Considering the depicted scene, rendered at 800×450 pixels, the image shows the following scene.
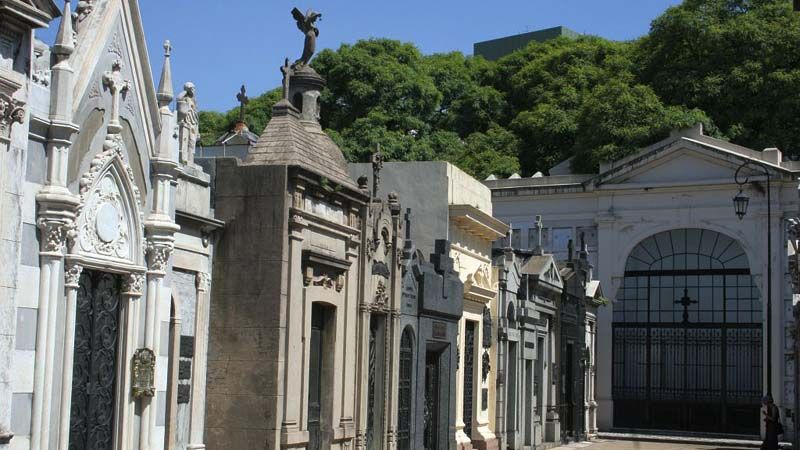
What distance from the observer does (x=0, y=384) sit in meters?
10.7

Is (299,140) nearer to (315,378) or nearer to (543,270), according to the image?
(315,378)

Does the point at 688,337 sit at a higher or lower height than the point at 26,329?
higher

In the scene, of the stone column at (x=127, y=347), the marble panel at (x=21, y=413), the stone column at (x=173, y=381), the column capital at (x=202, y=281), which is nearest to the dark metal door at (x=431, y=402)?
the column capital at (x=202, y=281)

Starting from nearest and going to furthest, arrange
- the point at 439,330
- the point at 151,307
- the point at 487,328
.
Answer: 1. the point at 151,307
2. the point at 439,330
3. the point at 487,328

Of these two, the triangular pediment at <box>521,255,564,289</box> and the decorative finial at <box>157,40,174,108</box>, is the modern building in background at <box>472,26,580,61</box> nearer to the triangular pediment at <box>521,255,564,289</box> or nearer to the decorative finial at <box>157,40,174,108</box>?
the triangular pediment at <box>521,255,564,289</box>

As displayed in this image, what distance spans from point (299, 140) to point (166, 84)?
3629mm

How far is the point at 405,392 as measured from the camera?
73.6ft

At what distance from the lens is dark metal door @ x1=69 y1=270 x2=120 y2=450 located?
12609mm

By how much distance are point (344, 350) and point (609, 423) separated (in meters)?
27.5

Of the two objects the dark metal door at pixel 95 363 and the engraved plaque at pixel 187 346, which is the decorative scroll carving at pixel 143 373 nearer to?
the dark metal door at pixel 95 363

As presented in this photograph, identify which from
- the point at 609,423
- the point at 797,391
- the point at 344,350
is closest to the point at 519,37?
the point at 609,423

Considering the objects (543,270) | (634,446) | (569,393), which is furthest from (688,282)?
(543,270)

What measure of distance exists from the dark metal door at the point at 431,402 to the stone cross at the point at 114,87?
1194cm

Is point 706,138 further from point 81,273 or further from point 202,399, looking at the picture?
point 81,273
